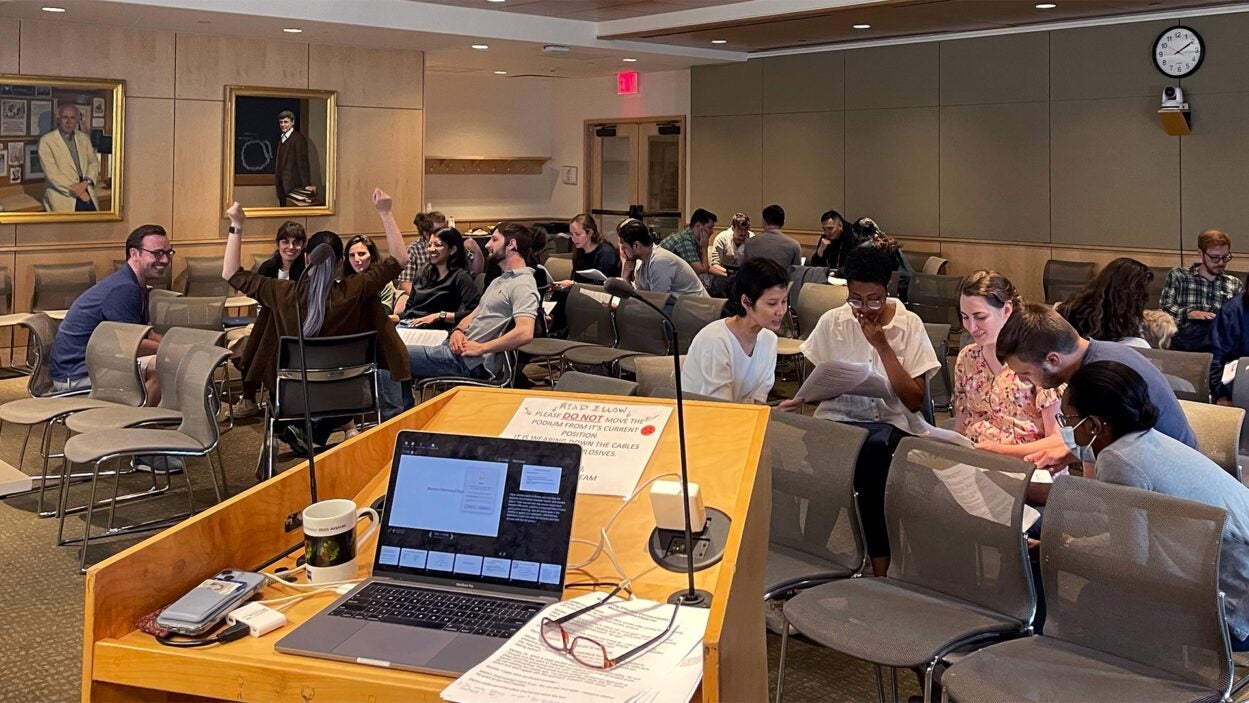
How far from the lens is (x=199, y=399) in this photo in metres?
5.55

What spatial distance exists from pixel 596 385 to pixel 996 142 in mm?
8587

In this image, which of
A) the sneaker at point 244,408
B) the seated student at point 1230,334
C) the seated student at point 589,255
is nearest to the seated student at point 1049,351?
the seated student at point 1230,334

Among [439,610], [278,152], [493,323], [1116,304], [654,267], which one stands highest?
[278,152]

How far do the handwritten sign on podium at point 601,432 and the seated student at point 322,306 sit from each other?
353cm

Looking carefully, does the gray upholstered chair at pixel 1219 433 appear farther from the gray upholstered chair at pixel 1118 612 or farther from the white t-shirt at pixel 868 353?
the gray upholstered chair at pixel 1118 612

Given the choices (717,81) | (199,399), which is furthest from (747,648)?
(717,81)

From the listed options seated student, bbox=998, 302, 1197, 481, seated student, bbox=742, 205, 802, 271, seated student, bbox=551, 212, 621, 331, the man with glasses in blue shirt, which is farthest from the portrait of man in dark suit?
seated student, bbox=998, 302, 1197, 481

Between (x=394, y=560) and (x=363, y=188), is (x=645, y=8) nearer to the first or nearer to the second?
(x=363, y=188)

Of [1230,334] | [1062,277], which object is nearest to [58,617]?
[1230,334]

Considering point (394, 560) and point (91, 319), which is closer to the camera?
point (394, 560)

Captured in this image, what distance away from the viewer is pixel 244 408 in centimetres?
854

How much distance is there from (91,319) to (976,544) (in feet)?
16.9

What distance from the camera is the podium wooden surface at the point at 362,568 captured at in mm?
1985

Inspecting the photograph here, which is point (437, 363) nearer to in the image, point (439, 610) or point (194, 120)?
point (439, 610)
